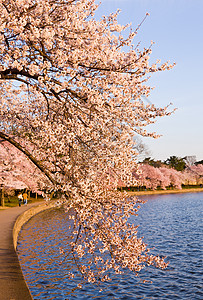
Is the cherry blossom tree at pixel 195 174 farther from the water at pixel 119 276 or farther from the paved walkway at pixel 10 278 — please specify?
the paved walkway at pixel 10 278

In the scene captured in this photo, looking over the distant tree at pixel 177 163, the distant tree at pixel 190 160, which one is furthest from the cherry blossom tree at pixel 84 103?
the distant tree at pixel 190 160

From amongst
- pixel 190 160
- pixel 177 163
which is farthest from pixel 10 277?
pixel 190 160

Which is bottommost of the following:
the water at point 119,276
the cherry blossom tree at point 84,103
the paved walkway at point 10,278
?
the water at point 119,276

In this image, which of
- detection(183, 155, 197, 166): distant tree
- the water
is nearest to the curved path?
the water

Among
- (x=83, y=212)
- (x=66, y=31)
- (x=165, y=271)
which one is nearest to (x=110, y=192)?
(x=83, y=212)

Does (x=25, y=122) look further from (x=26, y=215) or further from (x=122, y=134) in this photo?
(x=26, y=215)

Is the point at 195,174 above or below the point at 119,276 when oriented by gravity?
above

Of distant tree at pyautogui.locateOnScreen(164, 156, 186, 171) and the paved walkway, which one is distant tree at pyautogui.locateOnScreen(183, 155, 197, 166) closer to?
distant tree at pyautogui.locateOnScreen(164, 156, 186, 171)

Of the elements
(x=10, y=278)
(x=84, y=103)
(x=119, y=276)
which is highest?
(x=84, y=103)

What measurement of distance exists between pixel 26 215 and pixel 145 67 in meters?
25.5

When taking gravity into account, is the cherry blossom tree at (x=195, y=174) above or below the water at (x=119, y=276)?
above

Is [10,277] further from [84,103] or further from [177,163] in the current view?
[177,163]

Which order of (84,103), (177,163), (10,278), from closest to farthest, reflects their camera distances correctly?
(84,103) → (10,278) → (177,163)

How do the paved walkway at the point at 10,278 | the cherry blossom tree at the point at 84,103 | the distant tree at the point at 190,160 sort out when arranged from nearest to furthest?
1. the cherry blossom tree at the point at 84,103
2. the paved walkway at the point at 10,278
3. the distant tree at the point at 190,160
